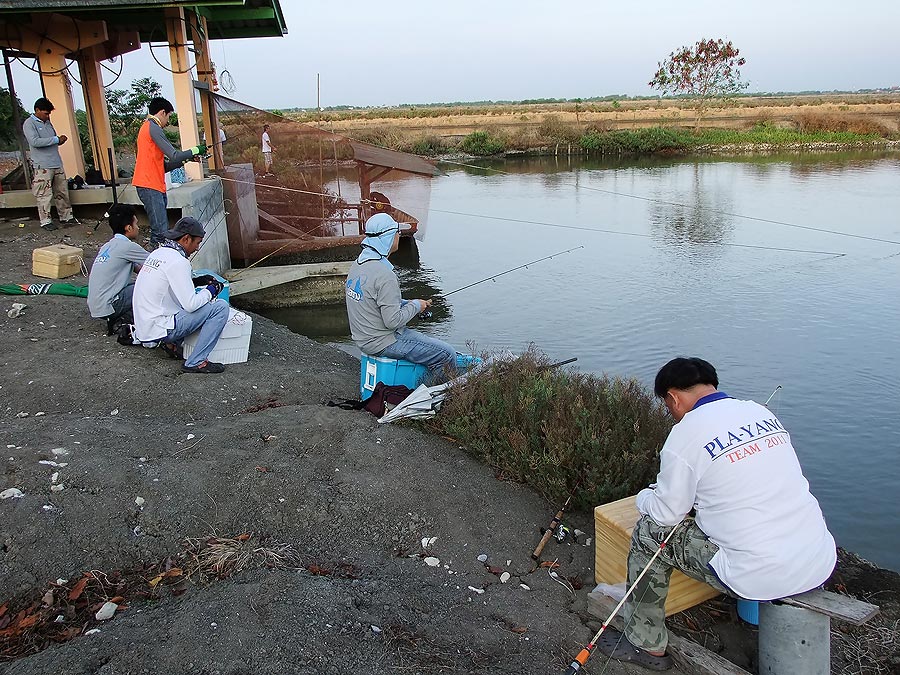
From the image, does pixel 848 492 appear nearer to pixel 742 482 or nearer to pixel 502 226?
pixel 742 482

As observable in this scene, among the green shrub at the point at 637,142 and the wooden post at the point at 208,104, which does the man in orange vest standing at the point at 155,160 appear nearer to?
the wooden post at the point at 208,104

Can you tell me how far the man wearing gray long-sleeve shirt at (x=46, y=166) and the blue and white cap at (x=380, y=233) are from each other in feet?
22.6

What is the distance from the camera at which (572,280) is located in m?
13.7

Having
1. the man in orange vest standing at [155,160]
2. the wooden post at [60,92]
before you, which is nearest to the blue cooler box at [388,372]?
the man in orange vest standing at [155,160]

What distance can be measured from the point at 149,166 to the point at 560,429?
275 inches

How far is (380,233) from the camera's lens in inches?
238

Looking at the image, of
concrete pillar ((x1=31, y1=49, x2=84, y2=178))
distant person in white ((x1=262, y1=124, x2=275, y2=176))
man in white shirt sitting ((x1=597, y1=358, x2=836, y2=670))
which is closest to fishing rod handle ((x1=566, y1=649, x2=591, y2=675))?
man in white shirt sitting ((x1=597, y1=358, x2=836, y2=670))

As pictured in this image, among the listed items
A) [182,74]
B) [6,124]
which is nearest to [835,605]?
[182,74]

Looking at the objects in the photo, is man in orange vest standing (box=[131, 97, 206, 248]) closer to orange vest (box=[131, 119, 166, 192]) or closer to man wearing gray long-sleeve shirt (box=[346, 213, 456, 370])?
orange vest (box=[131, 119, 166, 192])

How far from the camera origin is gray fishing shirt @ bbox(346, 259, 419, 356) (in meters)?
6.09

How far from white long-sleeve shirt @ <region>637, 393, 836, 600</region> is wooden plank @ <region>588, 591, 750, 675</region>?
485mm

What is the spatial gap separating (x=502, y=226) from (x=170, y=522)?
1602 centimetres

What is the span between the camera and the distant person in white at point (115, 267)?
715 centimetres

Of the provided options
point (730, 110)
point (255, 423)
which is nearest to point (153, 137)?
point (255, 423)
